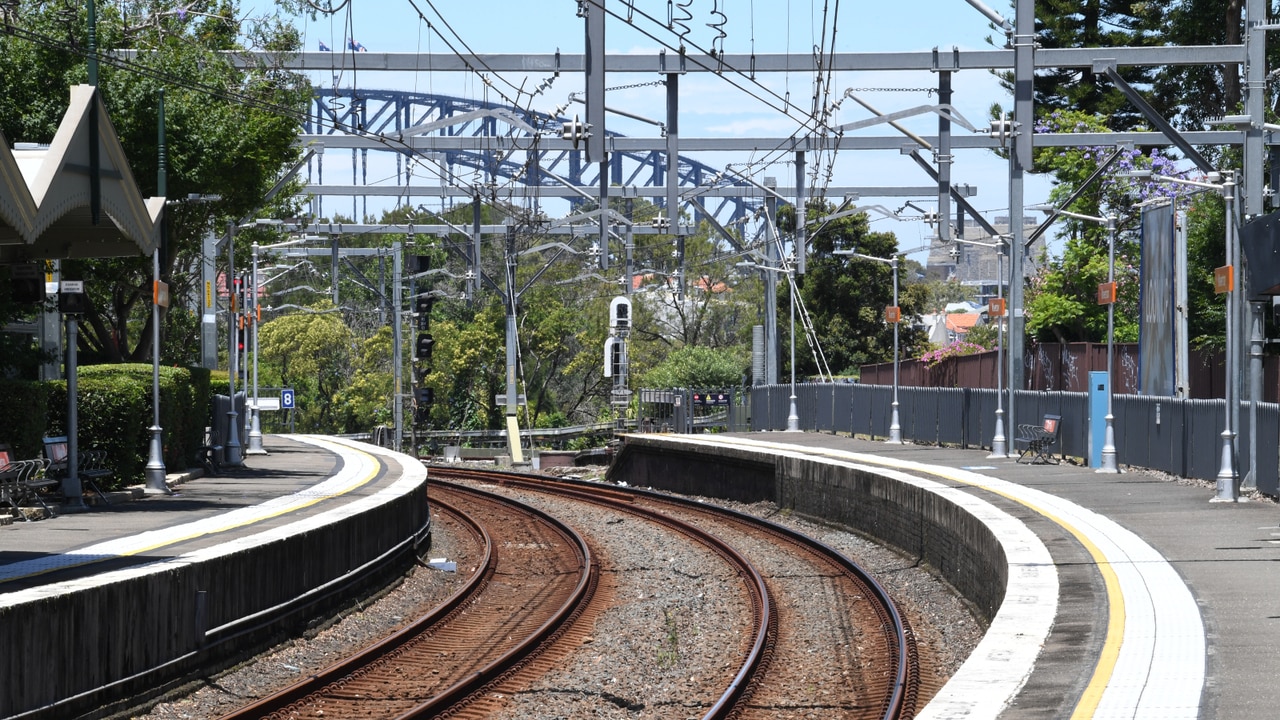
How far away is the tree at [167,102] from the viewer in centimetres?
2483

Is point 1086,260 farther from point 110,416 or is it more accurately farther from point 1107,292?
point 110,416

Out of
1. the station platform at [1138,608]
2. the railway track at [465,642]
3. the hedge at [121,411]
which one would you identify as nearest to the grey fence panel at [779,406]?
the railway track at [465,642]

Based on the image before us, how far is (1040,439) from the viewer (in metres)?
29.4

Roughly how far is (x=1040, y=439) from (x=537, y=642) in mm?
16798

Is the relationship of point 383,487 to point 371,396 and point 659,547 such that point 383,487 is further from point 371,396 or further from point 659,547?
point 371,396

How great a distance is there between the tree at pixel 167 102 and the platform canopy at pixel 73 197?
13.1 ft

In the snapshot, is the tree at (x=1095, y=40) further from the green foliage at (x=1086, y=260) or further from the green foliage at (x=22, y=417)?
the green foliage at (x=22, y=417)

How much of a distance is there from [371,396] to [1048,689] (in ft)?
218

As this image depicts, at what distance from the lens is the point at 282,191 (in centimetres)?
4306

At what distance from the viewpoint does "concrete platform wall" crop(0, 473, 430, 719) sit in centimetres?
1050

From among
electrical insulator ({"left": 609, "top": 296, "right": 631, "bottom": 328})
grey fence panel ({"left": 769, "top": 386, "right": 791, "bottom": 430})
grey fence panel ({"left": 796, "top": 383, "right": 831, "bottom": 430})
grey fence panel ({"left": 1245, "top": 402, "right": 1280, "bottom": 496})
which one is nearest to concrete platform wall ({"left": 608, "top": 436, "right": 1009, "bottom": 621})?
grey fence panel ({"left": 1245, "top": 402, "right": 1280, "bottom": 496})

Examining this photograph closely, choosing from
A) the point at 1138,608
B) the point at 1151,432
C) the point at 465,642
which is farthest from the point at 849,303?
the point at 1138,608

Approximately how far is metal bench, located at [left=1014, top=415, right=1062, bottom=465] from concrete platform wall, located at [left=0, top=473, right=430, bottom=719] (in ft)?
52.4

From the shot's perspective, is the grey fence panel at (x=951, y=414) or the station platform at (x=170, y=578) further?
the grey fence panel at (x=951, y=414)
